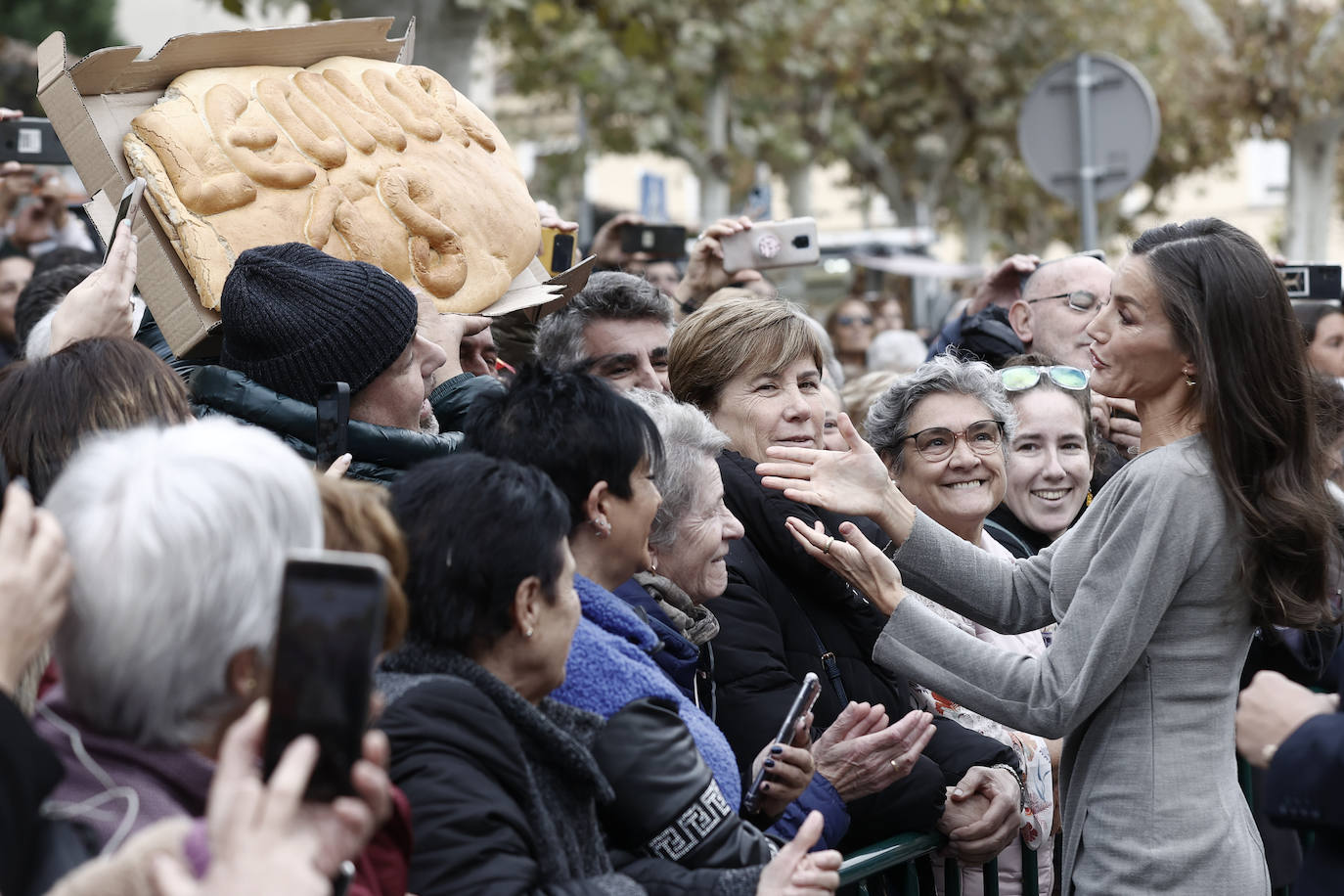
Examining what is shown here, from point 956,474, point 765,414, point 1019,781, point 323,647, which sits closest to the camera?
point 323,647

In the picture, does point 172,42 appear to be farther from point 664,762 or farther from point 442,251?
point 664,762

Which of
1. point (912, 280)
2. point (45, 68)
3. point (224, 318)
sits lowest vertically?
point (912, 280)

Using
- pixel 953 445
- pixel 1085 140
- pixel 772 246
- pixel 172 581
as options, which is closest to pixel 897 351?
pixel 1085 140

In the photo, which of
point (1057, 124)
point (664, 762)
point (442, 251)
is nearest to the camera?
point (664, 762)

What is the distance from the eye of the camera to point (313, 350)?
3.20m

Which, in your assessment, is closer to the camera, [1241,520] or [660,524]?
[1241,520]

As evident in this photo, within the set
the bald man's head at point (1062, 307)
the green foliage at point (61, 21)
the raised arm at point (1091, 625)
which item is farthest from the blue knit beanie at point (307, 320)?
the green foliage at point (61, 21)

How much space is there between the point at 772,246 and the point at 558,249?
3.08 ft

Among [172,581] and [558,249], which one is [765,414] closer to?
[558,249]

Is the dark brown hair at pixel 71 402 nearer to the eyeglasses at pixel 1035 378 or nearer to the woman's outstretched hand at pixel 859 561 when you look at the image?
the woman's outstretched hand at pixel 859 561

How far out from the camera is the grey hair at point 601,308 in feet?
15.3

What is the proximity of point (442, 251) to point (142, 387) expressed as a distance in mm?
989

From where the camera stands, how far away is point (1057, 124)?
Result: 8273 mm

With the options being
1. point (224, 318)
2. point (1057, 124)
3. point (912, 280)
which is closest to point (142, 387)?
point (224, 318)
